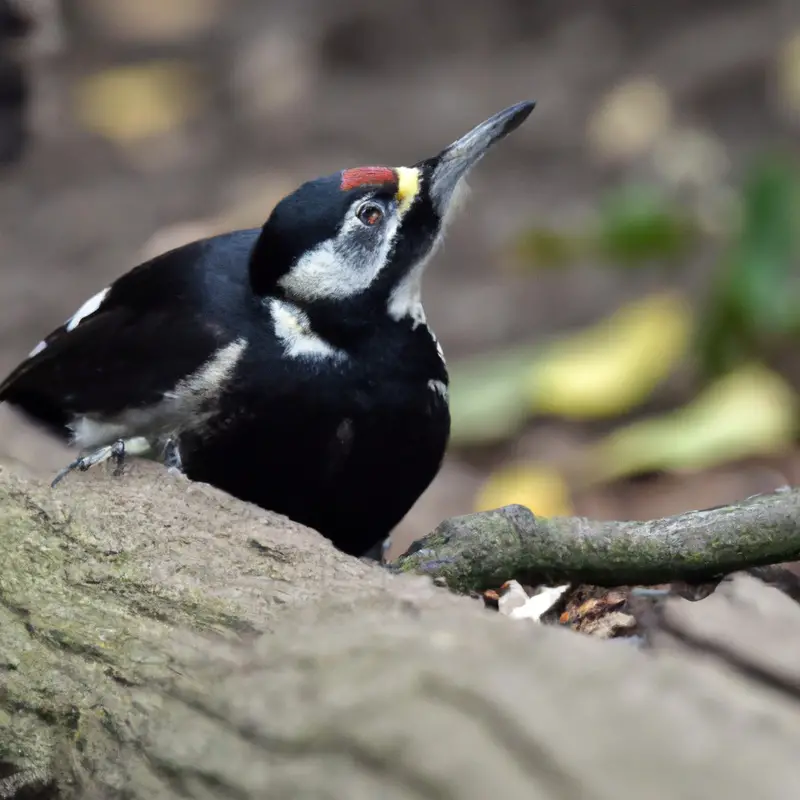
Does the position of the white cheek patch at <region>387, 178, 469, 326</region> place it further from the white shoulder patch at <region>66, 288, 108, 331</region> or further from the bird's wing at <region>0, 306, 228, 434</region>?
the white shoulder patch at <region>66, 288, 108, 331</region>

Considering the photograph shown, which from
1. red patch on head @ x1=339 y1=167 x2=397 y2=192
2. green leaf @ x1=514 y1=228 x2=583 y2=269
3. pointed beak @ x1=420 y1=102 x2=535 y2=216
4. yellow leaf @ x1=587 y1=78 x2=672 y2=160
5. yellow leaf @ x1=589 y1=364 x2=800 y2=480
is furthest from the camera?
yellow leaf @ x1=587 y1=78 x2=672 y2=160

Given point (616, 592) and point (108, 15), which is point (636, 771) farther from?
point (108, 15)

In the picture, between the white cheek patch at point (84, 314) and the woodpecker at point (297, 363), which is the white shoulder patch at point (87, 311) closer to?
the white cheek patch at point (84, 314)

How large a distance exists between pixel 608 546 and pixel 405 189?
0.85 m

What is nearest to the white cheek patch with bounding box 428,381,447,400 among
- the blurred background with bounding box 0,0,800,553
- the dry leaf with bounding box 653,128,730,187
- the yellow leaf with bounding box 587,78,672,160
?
the blurred background with bounding box 0,0,800,553

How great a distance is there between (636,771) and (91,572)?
972mm

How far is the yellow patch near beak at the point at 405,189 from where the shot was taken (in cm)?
257

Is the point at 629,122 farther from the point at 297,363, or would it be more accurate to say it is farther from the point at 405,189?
the point at 297,363

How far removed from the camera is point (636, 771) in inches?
52.0

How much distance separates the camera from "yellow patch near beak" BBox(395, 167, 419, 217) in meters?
2.57

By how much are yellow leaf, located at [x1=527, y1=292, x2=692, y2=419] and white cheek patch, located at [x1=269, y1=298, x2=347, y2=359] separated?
283 centimetres

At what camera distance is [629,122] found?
24.1 ft

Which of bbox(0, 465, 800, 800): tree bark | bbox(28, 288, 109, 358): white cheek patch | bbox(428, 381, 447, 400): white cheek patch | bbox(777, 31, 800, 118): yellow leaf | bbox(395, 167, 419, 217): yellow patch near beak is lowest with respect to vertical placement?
bbox(0, 465, 800, 800): tree bark

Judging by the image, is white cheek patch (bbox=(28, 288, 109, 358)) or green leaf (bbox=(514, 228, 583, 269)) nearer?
white cheek patch (bbox=(28, 288, 109, 358))
